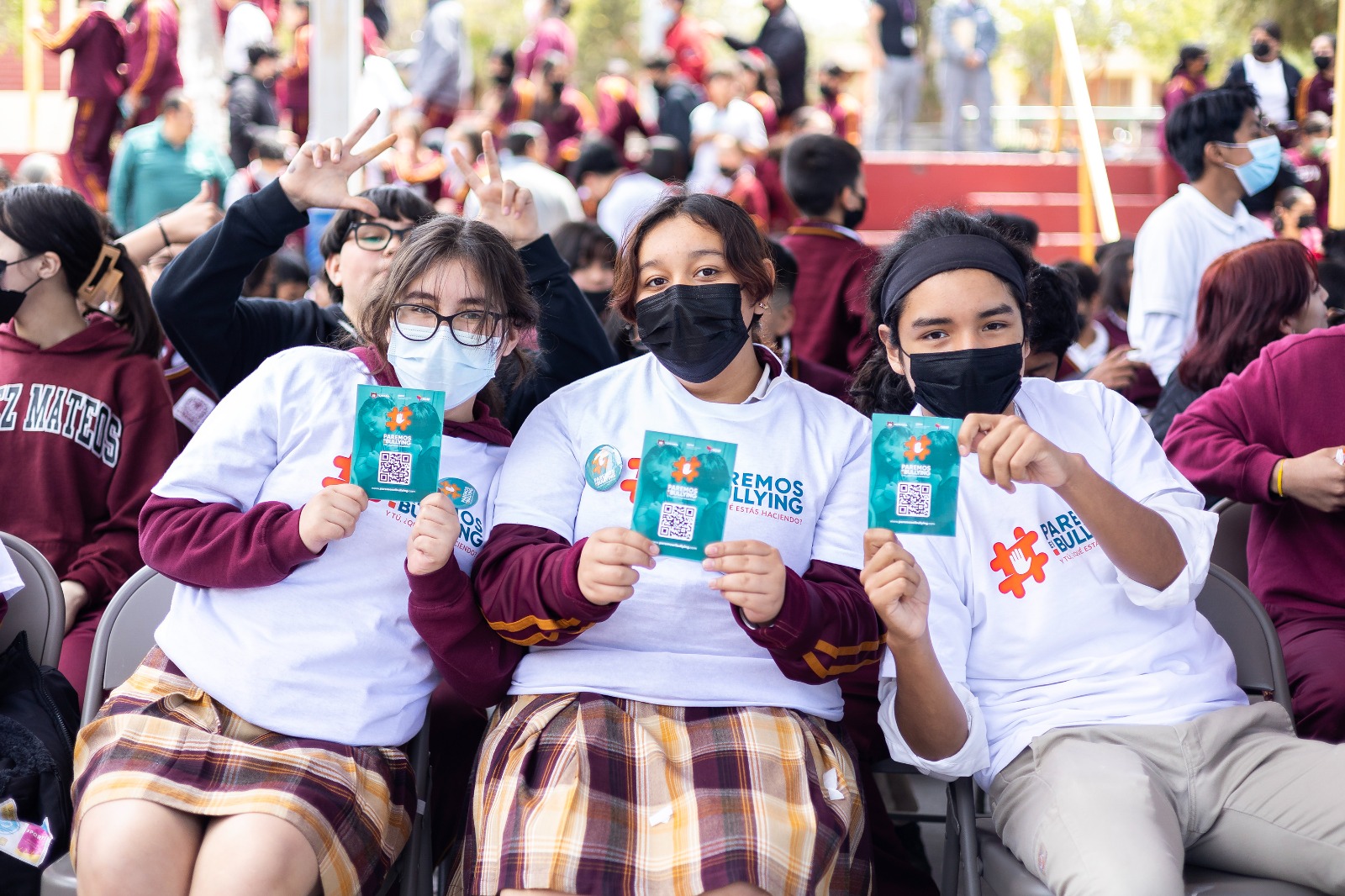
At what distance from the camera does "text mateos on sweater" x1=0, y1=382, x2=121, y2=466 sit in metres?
3.28

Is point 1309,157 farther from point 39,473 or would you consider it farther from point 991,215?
point 39,473

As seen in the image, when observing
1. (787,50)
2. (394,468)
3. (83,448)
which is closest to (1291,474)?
(394,468)

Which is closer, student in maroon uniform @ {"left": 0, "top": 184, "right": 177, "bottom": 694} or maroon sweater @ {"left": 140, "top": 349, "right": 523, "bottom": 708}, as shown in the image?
maroon sweater @ {"left": 140, "top": 349, "right": 523, "bottom": 708}

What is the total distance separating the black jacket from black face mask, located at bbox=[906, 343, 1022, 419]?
990cm

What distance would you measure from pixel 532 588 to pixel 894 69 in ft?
37.6

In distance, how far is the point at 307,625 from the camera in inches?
97.5

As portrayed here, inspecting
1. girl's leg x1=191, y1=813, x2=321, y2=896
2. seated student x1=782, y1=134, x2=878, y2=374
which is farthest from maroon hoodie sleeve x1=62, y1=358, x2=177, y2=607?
seated student x1=782, y1=134, x2=878, y2=374

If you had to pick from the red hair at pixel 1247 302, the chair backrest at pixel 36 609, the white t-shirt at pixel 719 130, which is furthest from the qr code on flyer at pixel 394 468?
the white t-shirt at pixel 719 130

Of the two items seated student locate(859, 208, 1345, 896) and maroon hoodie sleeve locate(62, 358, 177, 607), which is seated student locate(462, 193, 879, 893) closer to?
seated student locate(859, 208, 1345, 896)

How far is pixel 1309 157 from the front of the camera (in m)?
10.3

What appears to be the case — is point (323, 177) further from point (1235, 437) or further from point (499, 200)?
point (1235, 437)

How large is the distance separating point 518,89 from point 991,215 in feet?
31.6

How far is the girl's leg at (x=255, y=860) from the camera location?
84.7 inches

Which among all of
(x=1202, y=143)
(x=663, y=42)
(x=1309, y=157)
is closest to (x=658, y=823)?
(x=1202, y=143)
